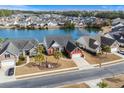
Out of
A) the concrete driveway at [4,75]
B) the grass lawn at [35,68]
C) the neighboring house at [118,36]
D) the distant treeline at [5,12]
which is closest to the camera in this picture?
the concrete driveway at [4,75]

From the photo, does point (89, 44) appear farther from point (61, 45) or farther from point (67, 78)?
point (67, 78)

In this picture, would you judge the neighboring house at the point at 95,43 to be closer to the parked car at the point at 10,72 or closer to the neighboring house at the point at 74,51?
the neighboring house at the point at 74,51

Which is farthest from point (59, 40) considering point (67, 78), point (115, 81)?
point (115, 81)

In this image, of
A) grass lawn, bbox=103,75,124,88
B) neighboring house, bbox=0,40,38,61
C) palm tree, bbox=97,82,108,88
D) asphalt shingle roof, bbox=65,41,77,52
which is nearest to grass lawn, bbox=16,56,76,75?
neighboring house, bbox=0,40,38,61

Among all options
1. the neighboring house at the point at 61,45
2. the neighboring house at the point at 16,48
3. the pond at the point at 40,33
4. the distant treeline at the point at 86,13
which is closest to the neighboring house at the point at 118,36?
the pond at the point at 40,33

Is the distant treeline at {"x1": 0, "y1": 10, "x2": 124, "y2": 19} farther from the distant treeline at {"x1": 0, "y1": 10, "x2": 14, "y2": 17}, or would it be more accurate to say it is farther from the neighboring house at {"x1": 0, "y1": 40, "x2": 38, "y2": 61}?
the neighboring house at {"x1": 0, "y1": 40, "x2": 38, "y2": 61}
